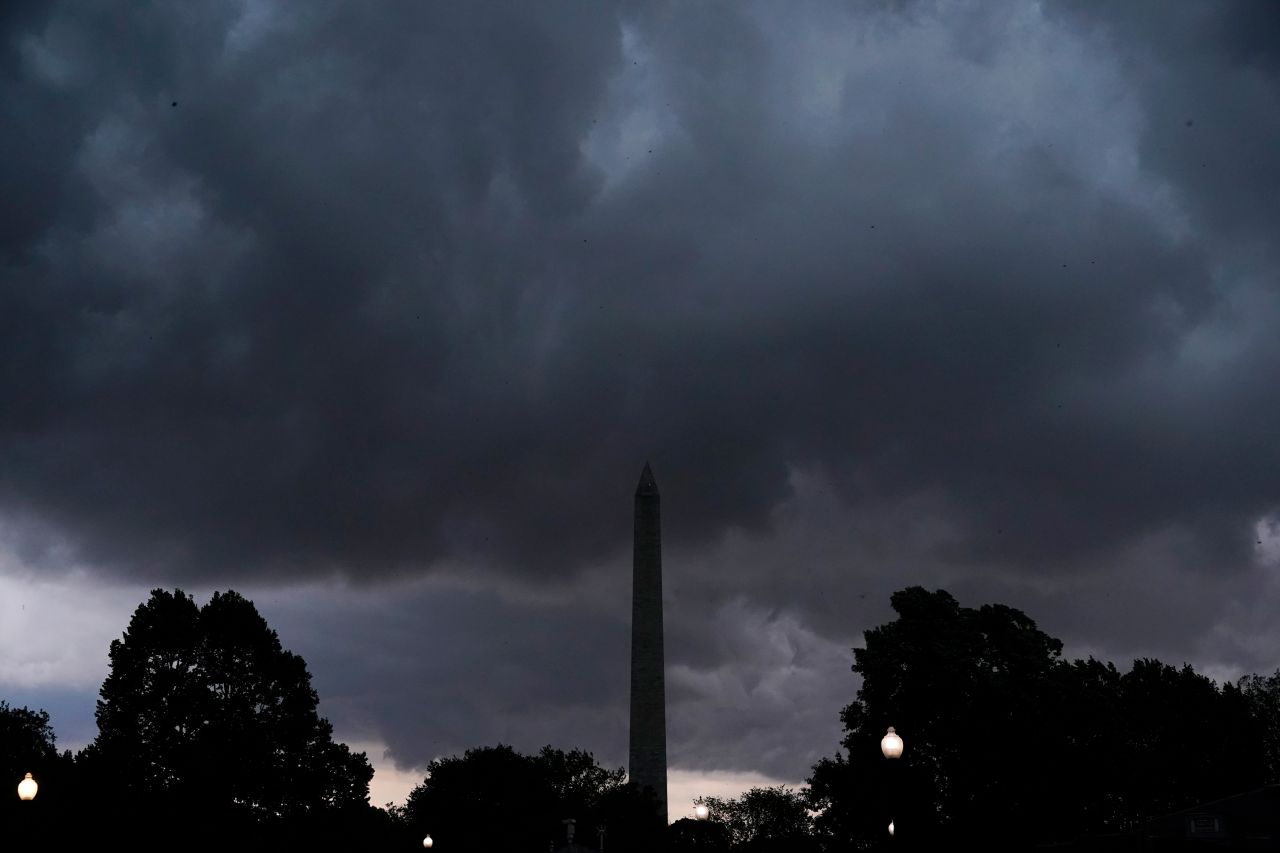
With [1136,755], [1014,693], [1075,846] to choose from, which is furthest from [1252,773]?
[1075,846]

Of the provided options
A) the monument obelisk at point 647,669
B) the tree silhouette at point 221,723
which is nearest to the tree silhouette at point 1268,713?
the monument obelisk at point 647,669

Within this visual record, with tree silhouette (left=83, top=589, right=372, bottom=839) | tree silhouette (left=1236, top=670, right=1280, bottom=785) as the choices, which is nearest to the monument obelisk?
tree silhouette (left=83, top=589, right=372, bottom=839)

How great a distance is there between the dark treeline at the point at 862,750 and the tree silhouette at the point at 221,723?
105 millimetres

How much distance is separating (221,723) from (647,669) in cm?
2615

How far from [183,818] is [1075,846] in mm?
45301

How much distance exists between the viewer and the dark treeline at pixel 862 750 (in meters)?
59.5

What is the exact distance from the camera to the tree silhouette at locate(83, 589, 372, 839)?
6356 cm

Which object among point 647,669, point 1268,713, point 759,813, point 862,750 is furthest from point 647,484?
point 759,813

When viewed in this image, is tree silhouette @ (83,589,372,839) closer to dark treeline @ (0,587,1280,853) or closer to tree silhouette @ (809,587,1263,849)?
dark treeline @ (0,587,1280,853)

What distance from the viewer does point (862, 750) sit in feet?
205

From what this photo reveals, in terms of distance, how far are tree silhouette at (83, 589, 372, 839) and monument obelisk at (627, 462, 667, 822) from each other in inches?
707

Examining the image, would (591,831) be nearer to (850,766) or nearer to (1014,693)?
(850,766)

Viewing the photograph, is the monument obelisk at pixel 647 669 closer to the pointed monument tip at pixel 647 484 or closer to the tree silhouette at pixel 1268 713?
the pointed monument tip at pixel 647 484

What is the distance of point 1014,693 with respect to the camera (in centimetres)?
6216
